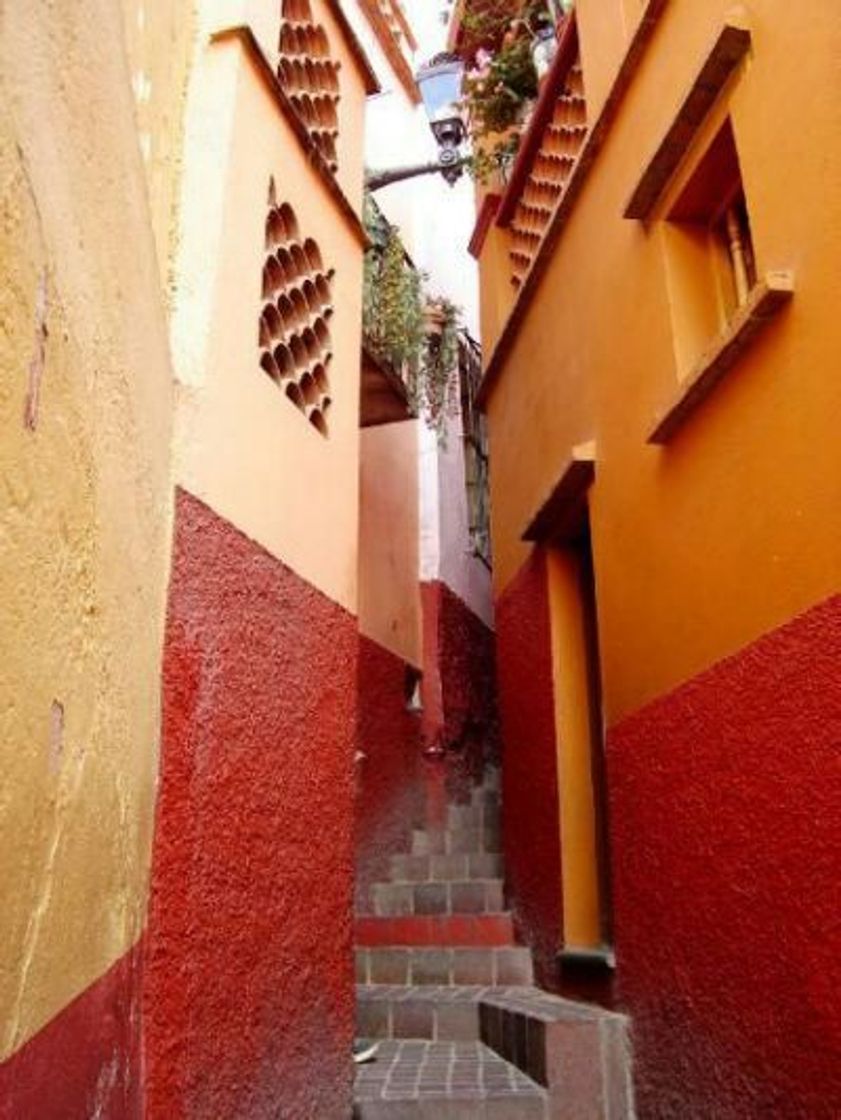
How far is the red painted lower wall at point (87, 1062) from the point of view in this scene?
1694 mm

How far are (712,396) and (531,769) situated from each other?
2.99 metres

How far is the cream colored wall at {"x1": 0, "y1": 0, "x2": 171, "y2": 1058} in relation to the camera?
167cm

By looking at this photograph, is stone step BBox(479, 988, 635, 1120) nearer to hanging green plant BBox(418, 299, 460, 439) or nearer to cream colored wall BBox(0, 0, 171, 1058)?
cream colored wall BBox(0, 0, 171, 1058)

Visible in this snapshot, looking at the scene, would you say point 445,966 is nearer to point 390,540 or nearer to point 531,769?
point 531,769

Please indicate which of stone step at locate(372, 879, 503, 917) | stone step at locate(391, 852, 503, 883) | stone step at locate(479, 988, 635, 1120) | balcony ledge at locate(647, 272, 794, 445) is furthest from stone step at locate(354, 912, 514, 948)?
balcony ledge at locate(647, 272, 794, 445)

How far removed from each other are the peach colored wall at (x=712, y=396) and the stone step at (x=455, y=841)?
2.88 m

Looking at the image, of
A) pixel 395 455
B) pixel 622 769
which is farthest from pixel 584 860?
pixel 395 455

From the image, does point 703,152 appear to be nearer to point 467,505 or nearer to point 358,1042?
point 358,1042

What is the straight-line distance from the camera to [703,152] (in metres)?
4.04

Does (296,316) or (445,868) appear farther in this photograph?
(445,868)

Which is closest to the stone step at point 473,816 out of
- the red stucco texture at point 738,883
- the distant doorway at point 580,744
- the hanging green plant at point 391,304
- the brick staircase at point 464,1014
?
the brick staircase at point 464,1014

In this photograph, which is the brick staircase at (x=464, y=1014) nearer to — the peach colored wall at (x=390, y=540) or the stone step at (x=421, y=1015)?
the stone step at (x=421, y=1015)

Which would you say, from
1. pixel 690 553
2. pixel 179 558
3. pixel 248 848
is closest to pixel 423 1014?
pixel 248 848

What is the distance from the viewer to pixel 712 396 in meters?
3.78
